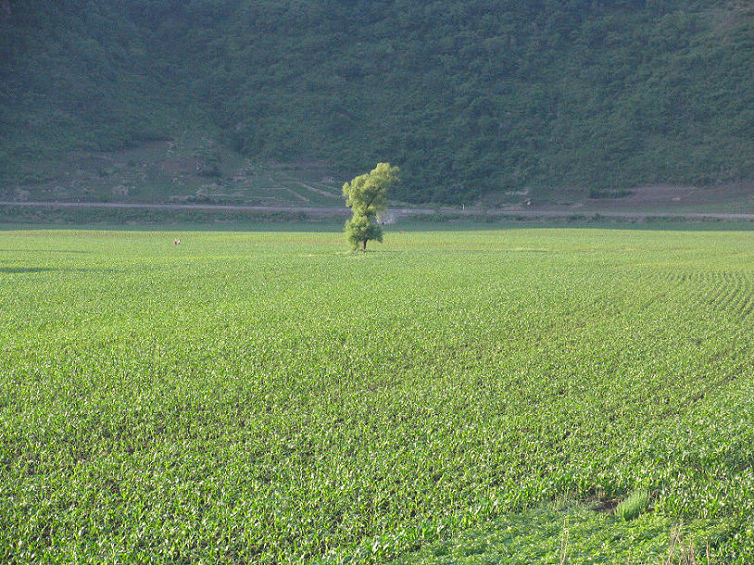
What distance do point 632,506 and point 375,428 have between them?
20.4 feet

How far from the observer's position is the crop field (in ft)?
35.1

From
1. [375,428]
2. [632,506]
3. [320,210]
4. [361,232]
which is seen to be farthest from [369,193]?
[632,506]

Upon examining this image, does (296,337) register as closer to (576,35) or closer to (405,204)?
(405,204)

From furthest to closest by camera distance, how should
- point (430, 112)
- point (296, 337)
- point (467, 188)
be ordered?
point (430, 112) → point (467, 188) → point (296, 337)

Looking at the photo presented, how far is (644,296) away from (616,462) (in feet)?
85.4

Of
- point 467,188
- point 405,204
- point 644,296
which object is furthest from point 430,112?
point 644,296

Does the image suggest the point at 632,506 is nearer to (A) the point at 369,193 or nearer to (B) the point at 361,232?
(B) the point at 361,232

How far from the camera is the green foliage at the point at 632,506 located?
11.8 meters

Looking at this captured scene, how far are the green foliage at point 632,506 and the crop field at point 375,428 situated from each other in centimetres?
12

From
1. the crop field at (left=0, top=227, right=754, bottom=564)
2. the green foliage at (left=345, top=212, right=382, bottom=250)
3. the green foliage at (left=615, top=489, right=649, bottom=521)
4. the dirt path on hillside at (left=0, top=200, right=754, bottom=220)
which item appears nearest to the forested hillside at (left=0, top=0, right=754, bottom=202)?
the dirt path on hillside at (left=0, top=200, right=754, bottom=220)

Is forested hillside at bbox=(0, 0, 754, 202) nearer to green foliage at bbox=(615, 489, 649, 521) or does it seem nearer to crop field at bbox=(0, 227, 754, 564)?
crop field at bbox=(0, 227, 754, 564)

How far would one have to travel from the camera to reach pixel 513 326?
2828 centimetres

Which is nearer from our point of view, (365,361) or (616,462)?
(616,462)

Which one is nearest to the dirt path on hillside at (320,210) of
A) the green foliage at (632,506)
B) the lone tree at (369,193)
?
the lone tree at (369,193)
